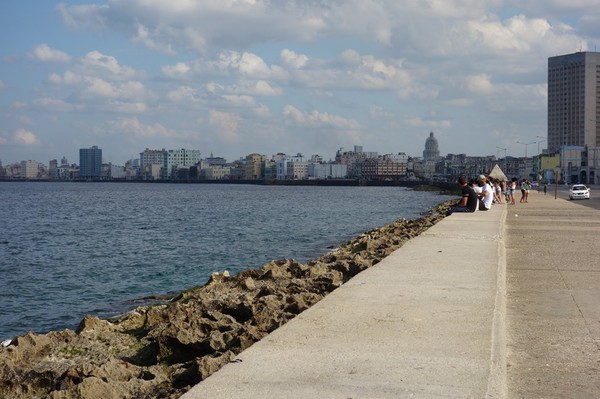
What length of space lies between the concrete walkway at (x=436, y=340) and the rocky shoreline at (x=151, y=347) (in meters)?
0.60

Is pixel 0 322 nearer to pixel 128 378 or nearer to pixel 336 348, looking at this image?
pixel 128 378

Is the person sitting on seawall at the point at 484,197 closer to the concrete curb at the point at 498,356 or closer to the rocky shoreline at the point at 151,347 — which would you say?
the rocky shoreline at the point at 151,347

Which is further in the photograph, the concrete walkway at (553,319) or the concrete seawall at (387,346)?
the concrete walkway at (553,319)

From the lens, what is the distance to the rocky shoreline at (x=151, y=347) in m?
6.05

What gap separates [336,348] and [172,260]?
2016 cm

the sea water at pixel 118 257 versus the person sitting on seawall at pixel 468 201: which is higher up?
the person sitting on seawall at pixel 468 201

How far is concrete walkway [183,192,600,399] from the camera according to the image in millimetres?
4898

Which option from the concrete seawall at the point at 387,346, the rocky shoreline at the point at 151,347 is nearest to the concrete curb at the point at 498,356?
the concrete seawall at the point at 387,346

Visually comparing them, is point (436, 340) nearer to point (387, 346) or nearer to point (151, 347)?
point (387, 346)

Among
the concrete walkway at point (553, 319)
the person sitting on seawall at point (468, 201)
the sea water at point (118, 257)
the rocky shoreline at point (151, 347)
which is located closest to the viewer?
the concrete walkway at point (553, 319)

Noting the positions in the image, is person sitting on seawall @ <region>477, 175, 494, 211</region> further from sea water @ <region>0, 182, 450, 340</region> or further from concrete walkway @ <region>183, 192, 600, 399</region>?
concrete walkway @ <region>183, 192, 600, 399</region>

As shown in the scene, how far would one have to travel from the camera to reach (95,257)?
2698cm

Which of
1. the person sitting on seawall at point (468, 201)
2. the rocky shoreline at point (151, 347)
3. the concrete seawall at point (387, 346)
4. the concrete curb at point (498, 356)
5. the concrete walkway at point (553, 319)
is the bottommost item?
the rocky shoreline at point (151, 347)

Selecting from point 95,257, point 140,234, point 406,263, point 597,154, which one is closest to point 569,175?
point 597,154
